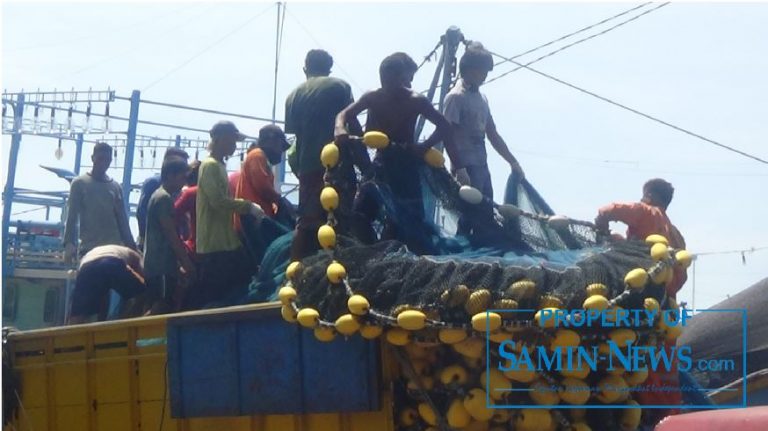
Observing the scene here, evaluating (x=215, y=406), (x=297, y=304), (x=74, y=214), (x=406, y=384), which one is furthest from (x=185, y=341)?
(x=74, y=214)

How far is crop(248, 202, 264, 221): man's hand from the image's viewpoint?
7918mm

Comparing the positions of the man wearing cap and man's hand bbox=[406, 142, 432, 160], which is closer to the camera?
man's hand bbox=[406, 142, 432, 160]

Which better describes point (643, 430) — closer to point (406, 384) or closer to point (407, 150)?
point (406, 384)

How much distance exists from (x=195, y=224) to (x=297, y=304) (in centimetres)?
254

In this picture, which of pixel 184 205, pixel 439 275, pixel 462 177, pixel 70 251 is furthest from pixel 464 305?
pixel 70 251

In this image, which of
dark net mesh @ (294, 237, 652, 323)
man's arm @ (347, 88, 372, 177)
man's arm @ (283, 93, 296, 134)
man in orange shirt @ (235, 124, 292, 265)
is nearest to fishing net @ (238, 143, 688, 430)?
dark net mesh @ (294, 237, 652, 323)

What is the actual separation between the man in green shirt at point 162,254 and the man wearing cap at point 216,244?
235mm

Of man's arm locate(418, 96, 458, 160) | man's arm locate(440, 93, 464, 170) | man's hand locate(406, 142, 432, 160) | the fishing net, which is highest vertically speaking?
man's arm locate(440, 93, 464, 170)

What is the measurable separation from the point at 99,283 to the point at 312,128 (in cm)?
224

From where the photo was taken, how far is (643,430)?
21.2 ft

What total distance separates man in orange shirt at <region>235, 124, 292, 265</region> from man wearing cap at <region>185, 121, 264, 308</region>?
100mm

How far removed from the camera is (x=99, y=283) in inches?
338

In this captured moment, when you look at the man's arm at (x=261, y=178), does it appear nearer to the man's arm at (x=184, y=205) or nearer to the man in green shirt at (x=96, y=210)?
the man's arm at (x=184, y=205)

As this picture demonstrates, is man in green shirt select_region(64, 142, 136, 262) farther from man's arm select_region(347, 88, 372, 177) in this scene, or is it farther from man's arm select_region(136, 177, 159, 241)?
man's arm select_region(347, 88, 372, 177)
